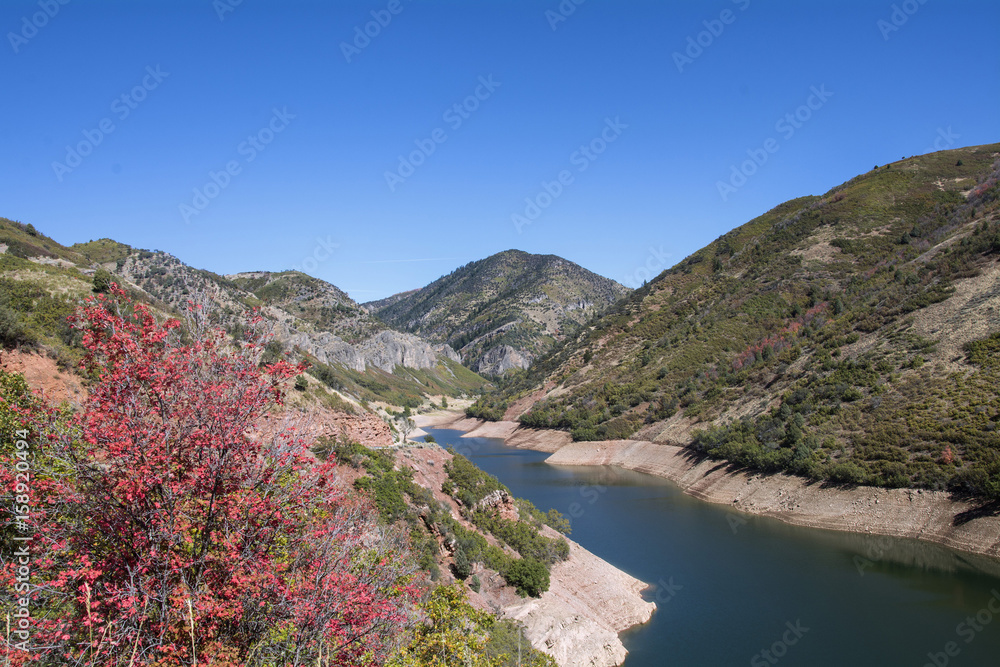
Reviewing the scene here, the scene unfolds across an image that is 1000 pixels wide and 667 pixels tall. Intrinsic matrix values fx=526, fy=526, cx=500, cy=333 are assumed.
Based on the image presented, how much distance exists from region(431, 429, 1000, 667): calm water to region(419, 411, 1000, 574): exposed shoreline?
3.78ft

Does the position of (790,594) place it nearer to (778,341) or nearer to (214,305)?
(214,305)

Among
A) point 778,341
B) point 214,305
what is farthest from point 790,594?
point 778,341

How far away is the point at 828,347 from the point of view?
55719mm

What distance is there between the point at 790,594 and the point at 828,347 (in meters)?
36.2

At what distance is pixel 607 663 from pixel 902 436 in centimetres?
3062

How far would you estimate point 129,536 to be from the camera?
5.86 metres

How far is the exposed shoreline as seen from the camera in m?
31.0

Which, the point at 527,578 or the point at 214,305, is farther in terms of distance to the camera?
the point at 527,578

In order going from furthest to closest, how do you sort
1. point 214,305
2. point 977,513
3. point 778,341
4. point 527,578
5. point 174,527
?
point 778,341, point 977,513, point 527,578, point 214,305, point 174,527

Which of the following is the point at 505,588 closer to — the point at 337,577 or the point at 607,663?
the point at 607,663

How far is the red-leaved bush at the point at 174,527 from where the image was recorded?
558cm

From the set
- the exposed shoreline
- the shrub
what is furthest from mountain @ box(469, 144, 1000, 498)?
the shrub

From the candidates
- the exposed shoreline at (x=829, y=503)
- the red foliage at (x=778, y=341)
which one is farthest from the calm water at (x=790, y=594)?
the red foliage at (x=778, y=341)

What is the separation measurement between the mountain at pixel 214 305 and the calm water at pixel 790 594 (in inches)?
858
